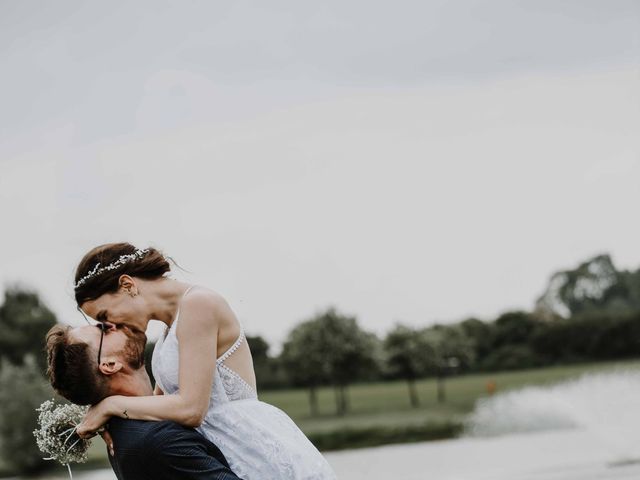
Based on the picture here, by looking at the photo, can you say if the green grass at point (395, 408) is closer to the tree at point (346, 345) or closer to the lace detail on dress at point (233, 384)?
the tree at point (346, 345)

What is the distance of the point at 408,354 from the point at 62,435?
99.2ft

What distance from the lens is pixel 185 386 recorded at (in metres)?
3.29

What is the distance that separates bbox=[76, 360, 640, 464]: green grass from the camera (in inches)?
1296

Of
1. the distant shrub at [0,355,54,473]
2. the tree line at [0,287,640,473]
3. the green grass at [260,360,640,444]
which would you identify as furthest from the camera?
the green grass at [260,360,640,444]

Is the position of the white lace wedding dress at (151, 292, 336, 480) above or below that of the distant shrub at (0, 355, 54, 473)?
above

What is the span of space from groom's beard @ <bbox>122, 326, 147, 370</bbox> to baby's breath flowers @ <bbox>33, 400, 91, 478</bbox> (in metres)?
0.39

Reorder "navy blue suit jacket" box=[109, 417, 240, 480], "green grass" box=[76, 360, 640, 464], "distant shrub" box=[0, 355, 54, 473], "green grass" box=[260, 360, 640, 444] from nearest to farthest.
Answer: "navy blue suit jacket" box=[109, 417, 240, 480], "distant shrub" box=[0, 355, 54, 473], "green grass" box=[76, 360, 640, 464], "green grass" box=[260, 360, 640, 444]

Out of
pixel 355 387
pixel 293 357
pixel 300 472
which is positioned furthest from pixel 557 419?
pixel 300 472

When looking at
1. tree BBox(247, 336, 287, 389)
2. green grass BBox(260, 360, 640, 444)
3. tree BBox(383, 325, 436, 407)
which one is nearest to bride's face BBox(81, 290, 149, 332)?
tree BBox(247, 336, 287, 389)

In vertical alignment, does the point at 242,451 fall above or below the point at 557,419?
above

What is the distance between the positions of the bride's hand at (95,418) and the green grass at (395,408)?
93.2 ft

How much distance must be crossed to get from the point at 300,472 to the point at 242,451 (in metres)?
0.21

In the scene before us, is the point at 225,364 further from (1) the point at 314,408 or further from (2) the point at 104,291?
(1) the point at 314,408

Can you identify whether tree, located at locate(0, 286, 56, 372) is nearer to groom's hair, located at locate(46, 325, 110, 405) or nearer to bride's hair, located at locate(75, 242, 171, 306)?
bride's hair, located at locate(75, 242, 171, 306)
